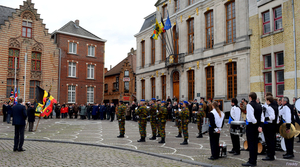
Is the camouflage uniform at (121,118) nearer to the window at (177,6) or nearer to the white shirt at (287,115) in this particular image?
the white shirt at (287,115)

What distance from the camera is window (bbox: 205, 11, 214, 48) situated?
80.2 ft

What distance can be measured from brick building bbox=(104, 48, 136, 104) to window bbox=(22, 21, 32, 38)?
16609 millimetres

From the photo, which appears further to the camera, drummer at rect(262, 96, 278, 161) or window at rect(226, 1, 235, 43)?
window at rect(226, 1, 235, 43)

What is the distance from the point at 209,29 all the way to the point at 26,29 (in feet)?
81.7

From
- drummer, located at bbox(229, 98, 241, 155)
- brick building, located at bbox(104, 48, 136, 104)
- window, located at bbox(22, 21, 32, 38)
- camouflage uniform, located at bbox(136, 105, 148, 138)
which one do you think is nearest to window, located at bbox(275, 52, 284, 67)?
drummer, located at bbox(229, 98, 241, 155)

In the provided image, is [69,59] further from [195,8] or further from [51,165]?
[51,165]

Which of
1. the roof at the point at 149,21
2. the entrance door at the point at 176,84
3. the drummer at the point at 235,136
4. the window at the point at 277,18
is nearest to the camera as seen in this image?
the drummer at the point at 235,136

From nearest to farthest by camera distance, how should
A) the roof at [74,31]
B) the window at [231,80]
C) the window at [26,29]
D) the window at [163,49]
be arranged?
the window at [231,80], the window at [163,49], the window at [26,29], the roof at [74,31]

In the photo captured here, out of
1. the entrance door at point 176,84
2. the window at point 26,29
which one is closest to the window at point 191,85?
the entrance door at point 176,84

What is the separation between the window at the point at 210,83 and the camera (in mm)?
24078

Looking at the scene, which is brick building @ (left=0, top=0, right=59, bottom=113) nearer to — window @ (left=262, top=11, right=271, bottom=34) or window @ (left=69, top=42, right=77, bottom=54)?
window @ (left=69, top=42, right=77, bottom=54)

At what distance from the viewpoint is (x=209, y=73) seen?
81.0ft

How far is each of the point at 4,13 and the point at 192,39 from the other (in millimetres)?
26253

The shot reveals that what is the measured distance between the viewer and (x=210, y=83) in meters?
24.4
